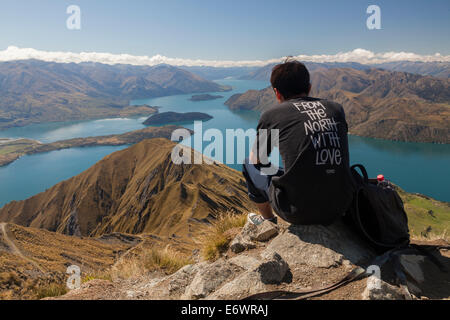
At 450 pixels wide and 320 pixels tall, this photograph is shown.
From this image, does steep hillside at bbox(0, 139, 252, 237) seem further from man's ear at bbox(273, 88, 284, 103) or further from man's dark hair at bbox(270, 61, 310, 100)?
man's dark hair at bbox(270, 61, 310, 100)

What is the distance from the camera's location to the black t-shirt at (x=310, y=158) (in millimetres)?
3348

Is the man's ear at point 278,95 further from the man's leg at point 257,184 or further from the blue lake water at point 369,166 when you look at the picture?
the blue lake water at point 369,166

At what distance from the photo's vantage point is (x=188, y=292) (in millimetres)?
3529

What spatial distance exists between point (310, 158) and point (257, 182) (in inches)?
48.5

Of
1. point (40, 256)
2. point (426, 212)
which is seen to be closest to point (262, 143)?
point (40, 256)

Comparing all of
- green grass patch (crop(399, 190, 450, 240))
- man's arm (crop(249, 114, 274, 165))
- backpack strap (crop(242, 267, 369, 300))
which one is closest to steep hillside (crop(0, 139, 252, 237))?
man's arm (crop(249, 114, 274, 165))

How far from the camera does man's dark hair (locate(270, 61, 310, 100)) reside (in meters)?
3.80

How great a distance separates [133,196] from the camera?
7625 cm

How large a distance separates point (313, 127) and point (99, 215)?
81.9 meters

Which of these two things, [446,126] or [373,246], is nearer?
[373,246]

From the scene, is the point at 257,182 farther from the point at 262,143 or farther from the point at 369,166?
the point at 369,166

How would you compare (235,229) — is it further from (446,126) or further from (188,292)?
(446,126)

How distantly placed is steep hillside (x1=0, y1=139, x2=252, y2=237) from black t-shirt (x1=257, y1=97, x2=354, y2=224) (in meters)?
45.7
